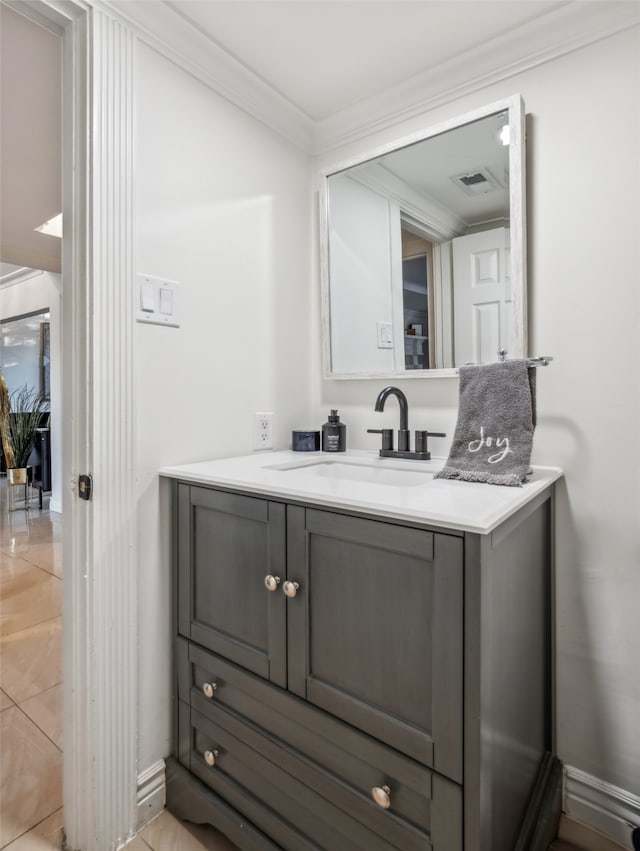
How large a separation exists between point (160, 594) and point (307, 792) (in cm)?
60

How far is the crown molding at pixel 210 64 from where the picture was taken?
46.6 inches

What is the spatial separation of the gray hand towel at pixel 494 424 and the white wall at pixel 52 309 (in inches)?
151

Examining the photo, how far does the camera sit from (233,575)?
1.13 metres

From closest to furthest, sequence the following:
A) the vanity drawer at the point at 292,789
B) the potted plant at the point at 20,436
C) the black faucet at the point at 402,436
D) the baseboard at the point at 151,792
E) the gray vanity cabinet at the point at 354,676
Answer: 1. the gray vanity cabinet at the point at 354,676
2. the vanity drawer at the point at 292,789
3. the baseboard at the point at 151,792
4. the black faucet at the point at 402,436
5. the potted plant at the point at 20,436

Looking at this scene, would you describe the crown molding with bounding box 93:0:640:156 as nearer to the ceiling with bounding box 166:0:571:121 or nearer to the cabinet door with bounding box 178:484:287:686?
the ceiling with bounding box 166:0:571:121

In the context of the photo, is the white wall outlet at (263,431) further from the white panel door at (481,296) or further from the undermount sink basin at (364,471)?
the white panel door at (481,296)

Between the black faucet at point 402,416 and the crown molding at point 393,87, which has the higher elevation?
the crown molding at point 393,87

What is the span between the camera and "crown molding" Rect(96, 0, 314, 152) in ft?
3.89

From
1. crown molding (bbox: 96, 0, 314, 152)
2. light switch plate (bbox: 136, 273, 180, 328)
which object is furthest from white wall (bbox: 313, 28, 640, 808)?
light switch plate (bbox: 136, 273, 180, 328)

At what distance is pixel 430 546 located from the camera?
0.79 metres

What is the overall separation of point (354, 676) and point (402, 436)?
74cm

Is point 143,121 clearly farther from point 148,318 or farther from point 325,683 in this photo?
point 325,683

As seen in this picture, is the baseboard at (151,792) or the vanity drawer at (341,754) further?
the baseboard at (151,792)

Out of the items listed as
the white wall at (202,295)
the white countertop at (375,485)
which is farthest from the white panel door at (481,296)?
the white wall at (202,295)
